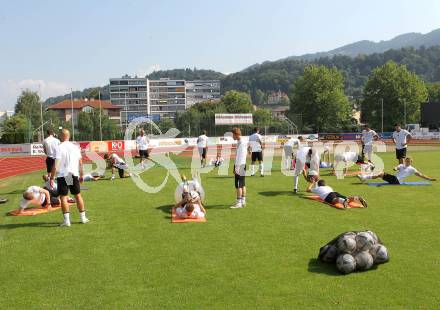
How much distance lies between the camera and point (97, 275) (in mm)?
6348

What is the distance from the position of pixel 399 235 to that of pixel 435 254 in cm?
120

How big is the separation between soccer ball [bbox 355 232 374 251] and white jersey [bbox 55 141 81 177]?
20.1 feet

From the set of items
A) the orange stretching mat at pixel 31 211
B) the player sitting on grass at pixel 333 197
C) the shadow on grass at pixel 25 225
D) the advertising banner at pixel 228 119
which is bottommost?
the shadow on grass at pixel 25 225

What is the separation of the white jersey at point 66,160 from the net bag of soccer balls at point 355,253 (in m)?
5.68

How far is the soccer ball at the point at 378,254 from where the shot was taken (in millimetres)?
6384

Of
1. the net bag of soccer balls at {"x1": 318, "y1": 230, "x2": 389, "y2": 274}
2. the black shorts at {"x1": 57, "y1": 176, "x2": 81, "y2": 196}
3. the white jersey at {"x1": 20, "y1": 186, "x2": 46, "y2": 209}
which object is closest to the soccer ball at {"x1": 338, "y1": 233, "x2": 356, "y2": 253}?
the net bag of soccer balls at {"x1": 318, "y1": 230, "x2": 389, "y2": 274}

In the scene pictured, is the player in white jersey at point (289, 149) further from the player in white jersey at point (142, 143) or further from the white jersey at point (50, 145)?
the white jersey at point (50, 145)

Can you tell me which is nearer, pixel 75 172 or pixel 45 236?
pixel 45 236

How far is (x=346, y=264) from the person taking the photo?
6105 millimetres

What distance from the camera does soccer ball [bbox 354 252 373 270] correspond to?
6.19 m

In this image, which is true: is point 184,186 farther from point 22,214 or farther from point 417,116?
point 417,116

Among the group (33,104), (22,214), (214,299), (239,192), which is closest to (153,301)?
(214,299)

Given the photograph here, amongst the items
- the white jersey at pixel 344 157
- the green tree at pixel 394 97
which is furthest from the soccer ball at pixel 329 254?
the green tree at pixel 394 97

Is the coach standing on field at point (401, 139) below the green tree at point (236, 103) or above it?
below
